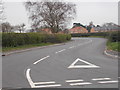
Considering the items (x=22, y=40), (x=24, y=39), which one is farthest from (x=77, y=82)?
(x=24, y=39)

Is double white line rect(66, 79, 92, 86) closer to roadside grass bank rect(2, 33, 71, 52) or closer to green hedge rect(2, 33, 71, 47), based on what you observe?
roadside grass bank rect(2, 33, 71, 52)

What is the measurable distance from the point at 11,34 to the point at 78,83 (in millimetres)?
17402

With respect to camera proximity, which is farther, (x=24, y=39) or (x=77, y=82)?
(x=24, y=39)

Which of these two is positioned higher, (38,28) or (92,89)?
(38,28)

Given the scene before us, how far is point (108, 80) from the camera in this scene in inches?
248

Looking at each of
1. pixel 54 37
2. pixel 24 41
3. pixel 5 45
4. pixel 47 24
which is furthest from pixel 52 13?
pixel 5 45

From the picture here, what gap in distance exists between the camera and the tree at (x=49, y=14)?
148 ft

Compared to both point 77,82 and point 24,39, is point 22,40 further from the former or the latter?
point 77,82

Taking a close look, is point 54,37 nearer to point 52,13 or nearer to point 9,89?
point 52,13

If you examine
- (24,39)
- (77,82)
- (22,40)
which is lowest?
(77,82)

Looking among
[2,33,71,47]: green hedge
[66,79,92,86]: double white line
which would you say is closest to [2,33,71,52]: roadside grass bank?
[2,33,71,47]: green hedge

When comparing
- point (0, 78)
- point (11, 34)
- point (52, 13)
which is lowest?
point (0, 78)

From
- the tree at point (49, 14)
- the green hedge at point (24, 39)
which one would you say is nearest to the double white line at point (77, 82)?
the green hedge at point (24, 39)

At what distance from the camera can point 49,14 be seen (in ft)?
149
